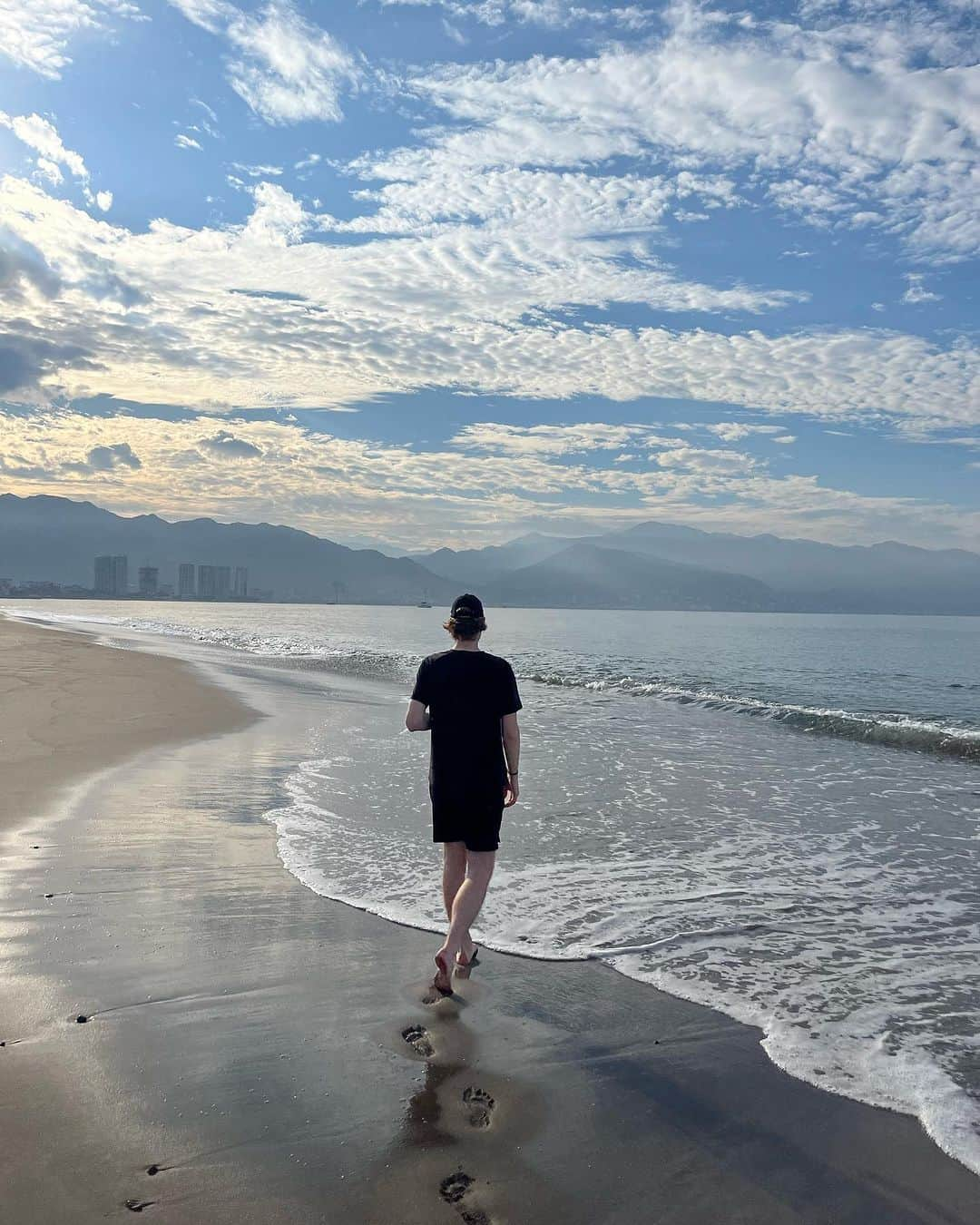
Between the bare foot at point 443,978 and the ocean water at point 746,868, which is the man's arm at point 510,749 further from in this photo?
the ocean water at point 746,868

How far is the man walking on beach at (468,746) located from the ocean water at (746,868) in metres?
0.80

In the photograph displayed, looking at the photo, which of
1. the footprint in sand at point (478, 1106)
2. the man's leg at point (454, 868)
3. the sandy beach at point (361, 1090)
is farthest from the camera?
the man's leg at point (454, 868)

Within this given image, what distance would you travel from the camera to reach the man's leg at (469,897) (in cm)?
481

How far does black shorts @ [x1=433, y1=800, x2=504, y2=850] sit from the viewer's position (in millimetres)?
4871

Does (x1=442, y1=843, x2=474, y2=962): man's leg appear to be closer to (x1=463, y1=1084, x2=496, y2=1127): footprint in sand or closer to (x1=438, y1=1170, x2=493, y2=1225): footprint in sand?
(x1=463, y1=1084, x2=496, y2=1127): footprint in sand

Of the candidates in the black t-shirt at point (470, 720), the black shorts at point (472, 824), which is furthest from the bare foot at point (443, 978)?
the black t-shirt at point (470, 720)

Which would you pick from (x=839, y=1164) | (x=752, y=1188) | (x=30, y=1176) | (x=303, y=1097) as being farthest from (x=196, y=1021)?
(x=839, y=1164)

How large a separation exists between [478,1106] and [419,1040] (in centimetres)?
62

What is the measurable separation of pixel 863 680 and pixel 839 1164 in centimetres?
3299

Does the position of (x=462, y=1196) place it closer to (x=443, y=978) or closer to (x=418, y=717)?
(x=443, y=978)

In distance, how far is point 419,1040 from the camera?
4.02 m

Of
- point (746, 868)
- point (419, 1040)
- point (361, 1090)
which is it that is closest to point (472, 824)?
point (419, 1040)

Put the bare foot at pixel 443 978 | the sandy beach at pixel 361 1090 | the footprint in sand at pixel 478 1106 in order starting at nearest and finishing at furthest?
1. the sandy beach at pixel 361 1090
2. the footprint in sand at pixel 478 1106
3. the bare foot at pixel 443 978

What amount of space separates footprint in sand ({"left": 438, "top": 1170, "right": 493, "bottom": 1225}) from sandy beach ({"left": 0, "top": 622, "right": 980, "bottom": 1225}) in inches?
0.5
